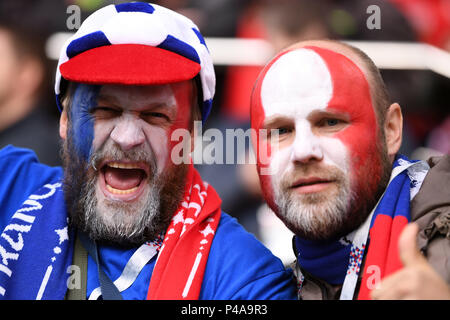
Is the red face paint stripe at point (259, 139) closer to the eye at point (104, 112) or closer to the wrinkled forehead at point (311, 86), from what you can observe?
the wrinkled forehead at point (311, 86)

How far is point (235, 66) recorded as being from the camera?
4.09 metres

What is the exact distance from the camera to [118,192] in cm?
258

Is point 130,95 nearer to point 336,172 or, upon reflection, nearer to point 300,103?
point 300,103

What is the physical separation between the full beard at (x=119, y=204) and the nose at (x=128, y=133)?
0.11 ft

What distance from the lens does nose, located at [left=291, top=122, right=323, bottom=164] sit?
2309 millimetres

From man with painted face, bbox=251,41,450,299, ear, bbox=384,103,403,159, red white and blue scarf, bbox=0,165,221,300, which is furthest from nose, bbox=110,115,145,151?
ear, bbox=384,103,403,159

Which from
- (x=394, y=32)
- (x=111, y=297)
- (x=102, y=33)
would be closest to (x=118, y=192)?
(x=111, y=297)

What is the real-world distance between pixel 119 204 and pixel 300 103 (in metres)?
0.83

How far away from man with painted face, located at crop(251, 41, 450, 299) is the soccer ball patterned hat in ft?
1.18

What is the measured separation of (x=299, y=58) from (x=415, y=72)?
1.85 meters

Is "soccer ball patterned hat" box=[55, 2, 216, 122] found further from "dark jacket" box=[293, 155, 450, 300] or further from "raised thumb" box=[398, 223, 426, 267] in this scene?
"raised thumb" box=[398, 223, 426, 267]

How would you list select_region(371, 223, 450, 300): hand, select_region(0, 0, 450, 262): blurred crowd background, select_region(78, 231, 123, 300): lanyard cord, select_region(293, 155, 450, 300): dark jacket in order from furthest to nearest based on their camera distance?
select_region(0, 0, 450, 262): blurred crowd background
select_region(78, 231, 123, 300): lanyard cord
select_region(293, 155, 450, 300): dark jacket
select_region(371, 223, 450, 300): hand
